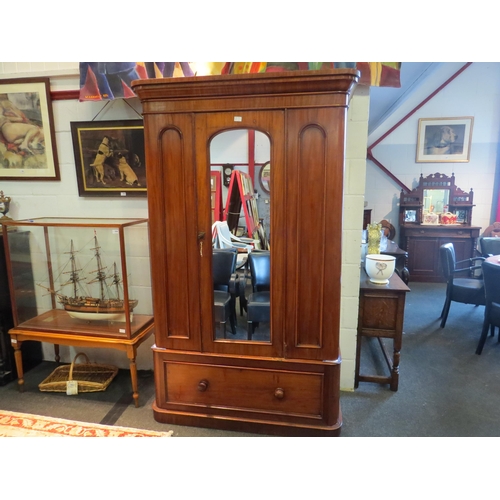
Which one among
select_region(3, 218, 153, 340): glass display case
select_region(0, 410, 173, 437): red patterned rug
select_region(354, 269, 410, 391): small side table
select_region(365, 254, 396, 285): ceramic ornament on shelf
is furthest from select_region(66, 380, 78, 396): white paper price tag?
select_region(365, 254, 396, 285): ceramic ornament on shelf

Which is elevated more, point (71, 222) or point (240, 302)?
point (71, 222)

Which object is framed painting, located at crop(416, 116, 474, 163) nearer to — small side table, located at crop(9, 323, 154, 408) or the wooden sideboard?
the wooden sideboard

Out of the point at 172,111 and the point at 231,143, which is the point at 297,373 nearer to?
the point at 231,143

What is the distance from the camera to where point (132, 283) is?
2.43 m

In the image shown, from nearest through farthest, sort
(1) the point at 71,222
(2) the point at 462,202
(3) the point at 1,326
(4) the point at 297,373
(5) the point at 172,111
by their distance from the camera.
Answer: (5) the point at 172,111 < (4) the point at 297,373 < (1) the point at 71,222 < (3) the point at 1,326 < (2) the point at 462,202

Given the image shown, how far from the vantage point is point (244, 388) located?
1852 millimetres

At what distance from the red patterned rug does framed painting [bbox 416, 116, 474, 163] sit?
204 inches

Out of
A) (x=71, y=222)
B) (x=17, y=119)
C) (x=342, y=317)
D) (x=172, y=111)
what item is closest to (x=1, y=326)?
(x=71, y=222)

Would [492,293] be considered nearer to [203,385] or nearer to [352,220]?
[352,220]

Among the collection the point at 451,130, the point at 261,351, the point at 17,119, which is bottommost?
the point at 261,351

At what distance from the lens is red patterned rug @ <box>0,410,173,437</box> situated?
189cm

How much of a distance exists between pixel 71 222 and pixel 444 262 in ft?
10.8

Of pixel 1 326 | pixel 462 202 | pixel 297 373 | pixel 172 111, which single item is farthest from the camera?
pixel 462 202

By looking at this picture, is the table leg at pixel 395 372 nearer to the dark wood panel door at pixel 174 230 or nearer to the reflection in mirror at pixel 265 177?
the dark wood panel door at pixel 174 230
